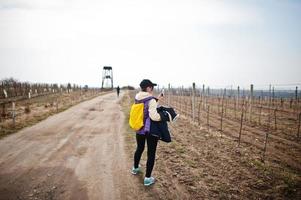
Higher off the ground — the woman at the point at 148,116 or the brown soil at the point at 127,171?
the woman at the point at 148,116

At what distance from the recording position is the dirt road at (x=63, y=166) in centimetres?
438

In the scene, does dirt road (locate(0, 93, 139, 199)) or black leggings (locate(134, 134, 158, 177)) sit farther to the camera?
black leggings (locate(134, 134, 158, 177))

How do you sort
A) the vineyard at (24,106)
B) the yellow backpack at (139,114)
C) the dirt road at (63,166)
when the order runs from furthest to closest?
the vineyard at (24,106), the yellow backpack at (139,114), the dirt road at (63,166)

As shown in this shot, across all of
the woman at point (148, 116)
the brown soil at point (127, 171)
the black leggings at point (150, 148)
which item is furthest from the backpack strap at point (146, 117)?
the brown soil at point (127, 171)

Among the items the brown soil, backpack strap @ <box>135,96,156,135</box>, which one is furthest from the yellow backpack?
the brown soil

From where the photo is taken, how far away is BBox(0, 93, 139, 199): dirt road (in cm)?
438

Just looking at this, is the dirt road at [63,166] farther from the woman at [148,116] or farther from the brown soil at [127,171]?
the woman at [148,116]

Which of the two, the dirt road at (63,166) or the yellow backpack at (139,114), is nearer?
the dirt road at (63,166)

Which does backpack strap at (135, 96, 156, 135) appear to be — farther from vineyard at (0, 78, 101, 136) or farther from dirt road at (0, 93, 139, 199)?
vineyard at (0, 78, 101, 136)

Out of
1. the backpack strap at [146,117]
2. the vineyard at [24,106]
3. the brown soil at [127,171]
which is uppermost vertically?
the backpack strap at [146,117]

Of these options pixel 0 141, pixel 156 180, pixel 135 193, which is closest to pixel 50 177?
pixel 135 193

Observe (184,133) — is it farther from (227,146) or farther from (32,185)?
(32,185)

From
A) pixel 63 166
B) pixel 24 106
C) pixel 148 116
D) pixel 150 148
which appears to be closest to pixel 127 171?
pixel 150 148

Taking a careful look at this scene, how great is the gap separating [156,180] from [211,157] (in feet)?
8.39
